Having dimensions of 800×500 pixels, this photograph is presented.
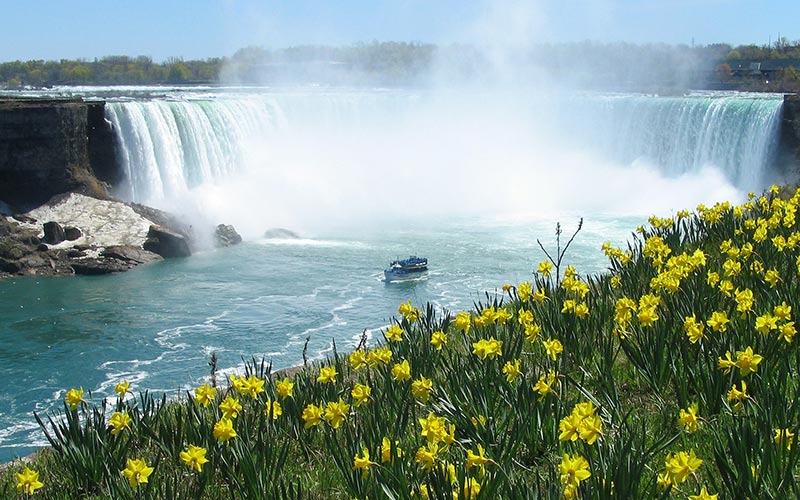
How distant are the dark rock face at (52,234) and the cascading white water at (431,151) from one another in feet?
19.3

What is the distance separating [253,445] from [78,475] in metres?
1.15

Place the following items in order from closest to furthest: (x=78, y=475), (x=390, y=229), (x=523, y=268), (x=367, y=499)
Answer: (x=367, y=499) < (x=78, y=475) < (x=523, y=268) < (x=390, y=229)

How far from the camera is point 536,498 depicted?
351 cm

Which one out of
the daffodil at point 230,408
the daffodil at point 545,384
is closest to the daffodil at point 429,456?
the daffodil at point 545,384

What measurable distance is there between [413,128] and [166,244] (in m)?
25.2

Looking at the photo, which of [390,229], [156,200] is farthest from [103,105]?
[390,229]

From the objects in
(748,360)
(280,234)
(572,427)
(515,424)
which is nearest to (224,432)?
(515,424)

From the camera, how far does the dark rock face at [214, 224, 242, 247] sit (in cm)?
3083

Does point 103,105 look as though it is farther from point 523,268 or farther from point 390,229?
point 523,268

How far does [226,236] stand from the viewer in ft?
102

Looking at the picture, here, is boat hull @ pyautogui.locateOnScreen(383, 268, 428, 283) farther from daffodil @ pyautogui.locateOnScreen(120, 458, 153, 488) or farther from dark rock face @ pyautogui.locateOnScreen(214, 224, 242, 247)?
daffodil @ pyautogui.locateOnScreen(120, 458, 153, 488)

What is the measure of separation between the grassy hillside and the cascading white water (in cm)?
2940

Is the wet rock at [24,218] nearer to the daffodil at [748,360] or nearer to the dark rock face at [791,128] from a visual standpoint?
the dark rock face at [791,128]

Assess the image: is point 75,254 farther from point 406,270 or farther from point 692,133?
point 692,133
